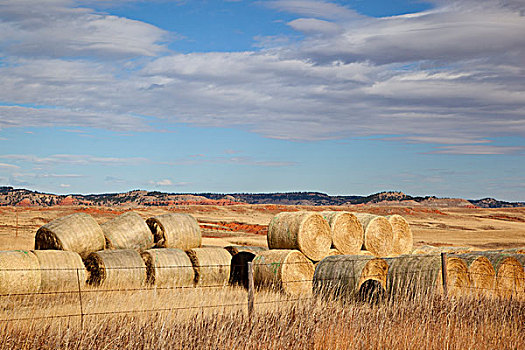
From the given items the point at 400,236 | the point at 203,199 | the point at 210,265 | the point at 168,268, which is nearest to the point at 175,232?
the point at 210,265

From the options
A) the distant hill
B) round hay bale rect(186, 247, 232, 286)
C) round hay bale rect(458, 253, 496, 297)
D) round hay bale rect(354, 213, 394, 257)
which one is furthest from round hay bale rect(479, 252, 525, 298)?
the distant hill

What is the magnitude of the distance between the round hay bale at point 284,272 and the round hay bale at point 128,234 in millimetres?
3306

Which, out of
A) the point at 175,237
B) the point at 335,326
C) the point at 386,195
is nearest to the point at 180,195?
the point at 386,195

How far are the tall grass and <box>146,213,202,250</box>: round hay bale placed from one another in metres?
6.69

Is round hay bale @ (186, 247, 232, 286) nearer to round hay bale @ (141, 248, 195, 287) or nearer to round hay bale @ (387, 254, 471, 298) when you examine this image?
round hay bale @ (141, 248, 195, 287)

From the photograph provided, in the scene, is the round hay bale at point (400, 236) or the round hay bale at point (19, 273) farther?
the round hay bale at point (400, 236)

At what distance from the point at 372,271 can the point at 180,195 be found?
131 meters

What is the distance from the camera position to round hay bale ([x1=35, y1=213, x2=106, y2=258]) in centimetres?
1476

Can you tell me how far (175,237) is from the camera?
53.6 ft

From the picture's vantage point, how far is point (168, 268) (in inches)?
572

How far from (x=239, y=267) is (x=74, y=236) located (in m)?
4.35

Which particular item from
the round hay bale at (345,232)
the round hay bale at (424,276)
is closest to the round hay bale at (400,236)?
the round hay bale at (345,232)

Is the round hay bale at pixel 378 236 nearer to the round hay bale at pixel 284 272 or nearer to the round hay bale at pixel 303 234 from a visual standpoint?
the round hay bale at pixel 303 234

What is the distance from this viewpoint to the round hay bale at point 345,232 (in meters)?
15.6
